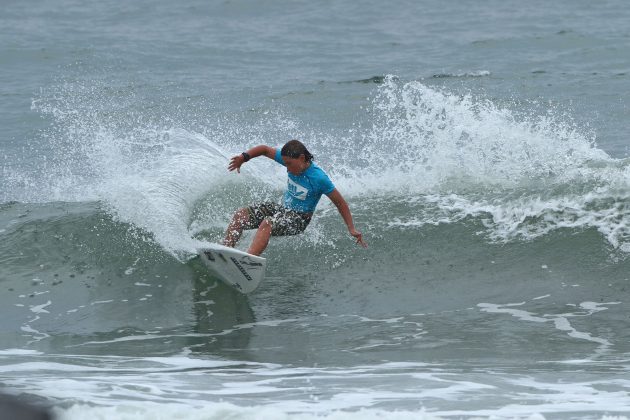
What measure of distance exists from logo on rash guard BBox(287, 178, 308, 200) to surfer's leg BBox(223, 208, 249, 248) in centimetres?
50

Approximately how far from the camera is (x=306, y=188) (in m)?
9.66

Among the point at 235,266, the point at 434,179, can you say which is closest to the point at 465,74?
Result: the point at 434,179

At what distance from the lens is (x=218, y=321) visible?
9.09m

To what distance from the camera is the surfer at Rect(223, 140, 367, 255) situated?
9.45 metres

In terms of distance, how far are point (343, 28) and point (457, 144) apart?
40.8 ft

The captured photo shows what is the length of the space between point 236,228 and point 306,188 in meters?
0.80

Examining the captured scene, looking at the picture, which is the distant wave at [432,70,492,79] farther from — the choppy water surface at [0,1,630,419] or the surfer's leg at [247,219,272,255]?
the surfer's leg at [247,219,272,255]

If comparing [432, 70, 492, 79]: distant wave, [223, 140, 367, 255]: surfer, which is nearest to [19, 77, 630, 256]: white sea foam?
[223, 140, 367, 255]: surfer

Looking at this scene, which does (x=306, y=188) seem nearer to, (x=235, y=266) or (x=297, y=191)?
(x=297, y=191)

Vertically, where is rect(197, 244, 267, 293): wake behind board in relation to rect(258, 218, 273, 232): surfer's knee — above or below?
below

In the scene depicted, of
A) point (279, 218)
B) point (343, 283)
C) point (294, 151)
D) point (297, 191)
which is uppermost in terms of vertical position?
point (294, 151)

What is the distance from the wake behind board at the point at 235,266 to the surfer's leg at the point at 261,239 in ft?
0.61

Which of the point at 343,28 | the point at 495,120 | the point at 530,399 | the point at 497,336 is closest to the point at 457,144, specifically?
Result: the point at 495,120

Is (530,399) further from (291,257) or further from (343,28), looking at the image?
(343,28)
